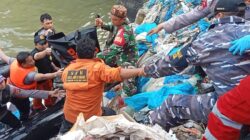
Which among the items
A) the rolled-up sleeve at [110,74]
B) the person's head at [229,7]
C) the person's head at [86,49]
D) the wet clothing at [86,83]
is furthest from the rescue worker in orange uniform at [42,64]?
the person's head at [229,7]

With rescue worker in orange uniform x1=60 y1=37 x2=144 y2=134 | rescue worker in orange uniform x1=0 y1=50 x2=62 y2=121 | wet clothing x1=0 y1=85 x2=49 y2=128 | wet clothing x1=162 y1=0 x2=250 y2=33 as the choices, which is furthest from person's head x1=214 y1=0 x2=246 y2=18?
wet clothing x1=0 y1=85 x2=49 y2=128

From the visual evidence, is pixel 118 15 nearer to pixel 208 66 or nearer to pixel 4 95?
pixel 4 95

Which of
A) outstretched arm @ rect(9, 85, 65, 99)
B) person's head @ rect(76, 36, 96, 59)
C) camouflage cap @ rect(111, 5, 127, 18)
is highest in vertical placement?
camouflage cap @ rect(111, 5, 127, 18)

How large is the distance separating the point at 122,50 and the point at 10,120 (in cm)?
187

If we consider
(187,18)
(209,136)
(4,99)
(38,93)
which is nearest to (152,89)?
(187,18)

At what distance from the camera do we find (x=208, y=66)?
12.7ft

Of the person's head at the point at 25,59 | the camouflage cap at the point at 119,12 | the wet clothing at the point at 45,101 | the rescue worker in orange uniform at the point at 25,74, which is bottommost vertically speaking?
the wet clothing at the point at 45,101

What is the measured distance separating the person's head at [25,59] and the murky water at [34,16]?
5893mm

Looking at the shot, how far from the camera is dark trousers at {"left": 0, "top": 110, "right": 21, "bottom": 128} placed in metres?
5.18

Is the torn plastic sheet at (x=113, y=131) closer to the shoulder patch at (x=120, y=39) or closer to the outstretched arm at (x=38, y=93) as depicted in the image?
the outstretched arm at (x=38, y=93)

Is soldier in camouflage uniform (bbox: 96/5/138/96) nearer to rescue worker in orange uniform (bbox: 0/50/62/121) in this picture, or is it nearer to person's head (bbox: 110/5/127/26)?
person's head (bbox: 110/5/127/26)

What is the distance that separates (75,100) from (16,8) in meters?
12.3

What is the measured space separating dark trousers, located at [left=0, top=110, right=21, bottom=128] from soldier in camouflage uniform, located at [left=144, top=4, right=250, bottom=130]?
6.29 feet

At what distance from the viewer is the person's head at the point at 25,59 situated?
558cm
